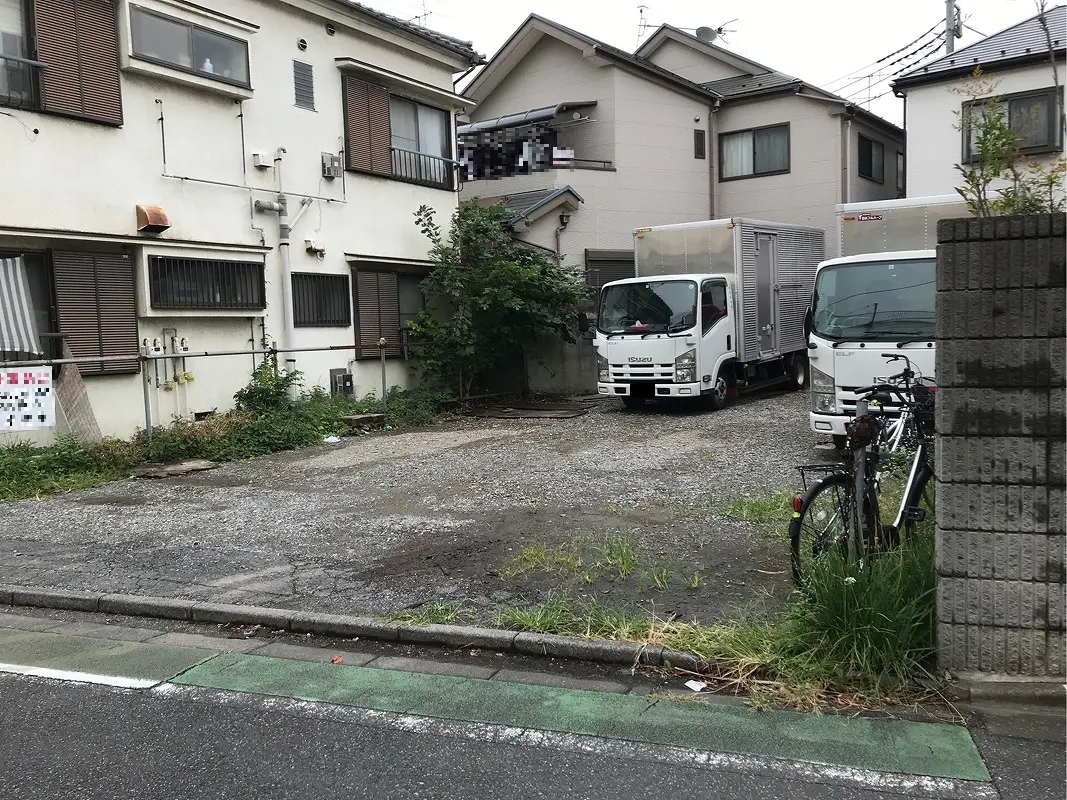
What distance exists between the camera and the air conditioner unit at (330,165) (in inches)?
573

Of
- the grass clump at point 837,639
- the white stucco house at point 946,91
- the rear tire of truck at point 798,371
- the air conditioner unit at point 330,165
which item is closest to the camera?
the grass clump at point 837,639

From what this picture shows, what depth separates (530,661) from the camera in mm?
4613

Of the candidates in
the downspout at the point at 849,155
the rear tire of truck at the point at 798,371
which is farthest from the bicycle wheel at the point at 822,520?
the downspout at the point at 849,155

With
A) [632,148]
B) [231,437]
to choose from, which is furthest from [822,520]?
[632,148]

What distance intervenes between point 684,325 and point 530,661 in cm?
997

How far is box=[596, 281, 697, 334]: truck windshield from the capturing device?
45.9ft

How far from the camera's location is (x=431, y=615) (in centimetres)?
513

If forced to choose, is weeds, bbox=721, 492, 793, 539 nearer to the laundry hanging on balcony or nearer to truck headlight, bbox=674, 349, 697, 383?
truck headlight, bbox=674, 349, 697, 383

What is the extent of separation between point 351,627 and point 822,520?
2.80 m

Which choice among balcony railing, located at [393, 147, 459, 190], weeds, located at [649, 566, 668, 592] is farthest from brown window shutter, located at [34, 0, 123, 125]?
weeds, located at [649, 566, 668, 592]

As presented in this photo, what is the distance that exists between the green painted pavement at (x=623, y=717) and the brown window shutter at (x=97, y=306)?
793cm

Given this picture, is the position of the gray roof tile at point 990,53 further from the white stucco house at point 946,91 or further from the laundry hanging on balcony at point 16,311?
the laundry hanging on balcony at point 16,311

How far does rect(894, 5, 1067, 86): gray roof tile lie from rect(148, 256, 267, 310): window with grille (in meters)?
14.4

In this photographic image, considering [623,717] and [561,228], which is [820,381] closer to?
[623,717]
